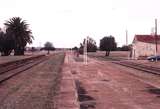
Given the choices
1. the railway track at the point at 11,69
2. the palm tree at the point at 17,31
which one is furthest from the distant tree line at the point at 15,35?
the railway track at the point at 11,69

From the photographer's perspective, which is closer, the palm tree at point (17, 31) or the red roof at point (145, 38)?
the red roof at point (145, 38)

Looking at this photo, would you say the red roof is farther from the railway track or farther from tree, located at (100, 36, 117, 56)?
the railway track

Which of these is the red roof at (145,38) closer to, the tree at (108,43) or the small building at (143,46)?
the small building at (143,46)

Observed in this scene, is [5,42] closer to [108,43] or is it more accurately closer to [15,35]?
[15,35]

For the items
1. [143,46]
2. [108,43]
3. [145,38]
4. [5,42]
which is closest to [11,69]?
[143,46]

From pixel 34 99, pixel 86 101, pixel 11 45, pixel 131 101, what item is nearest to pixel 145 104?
pixel 131 101

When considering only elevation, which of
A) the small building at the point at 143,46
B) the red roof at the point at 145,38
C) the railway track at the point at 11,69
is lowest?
the railway track at the point at 11,69

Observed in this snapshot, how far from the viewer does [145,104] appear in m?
13.2

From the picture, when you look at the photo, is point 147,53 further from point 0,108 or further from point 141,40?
point 0,108

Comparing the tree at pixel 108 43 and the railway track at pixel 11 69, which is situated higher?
the tree at pixel 108 43

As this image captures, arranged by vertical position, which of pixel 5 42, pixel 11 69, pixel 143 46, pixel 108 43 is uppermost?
pixel 5 42

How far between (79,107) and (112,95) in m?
3.61

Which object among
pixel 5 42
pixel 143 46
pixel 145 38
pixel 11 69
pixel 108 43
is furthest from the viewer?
pixel 108 43

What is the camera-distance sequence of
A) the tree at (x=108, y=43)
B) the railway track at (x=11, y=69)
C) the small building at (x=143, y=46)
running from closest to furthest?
the railway track at (x=11, y=69)
the small building at (x=143, y=46)
the tree at (x=108, y=43)
